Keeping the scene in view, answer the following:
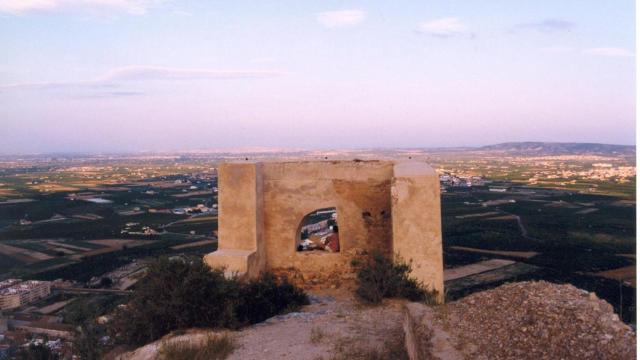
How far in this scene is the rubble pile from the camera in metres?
3.86

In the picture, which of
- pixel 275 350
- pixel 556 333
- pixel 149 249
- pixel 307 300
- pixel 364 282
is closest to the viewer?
pixel 556 333

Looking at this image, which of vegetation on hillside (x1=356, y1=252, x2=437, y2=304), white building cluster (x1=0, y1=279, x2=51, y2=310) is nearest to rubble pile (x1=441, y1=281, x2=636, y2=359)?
vegetation on hillside (x1=356, y1=252, x2=437, y2=304)

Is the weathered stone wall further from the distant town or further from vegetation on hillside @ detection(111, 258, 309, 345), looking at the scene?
vegetation on hillside @ detection(111, 258, 309, 345)

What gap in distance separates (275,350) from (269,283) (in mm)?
1849

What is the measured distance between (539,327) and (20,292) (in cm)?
1962

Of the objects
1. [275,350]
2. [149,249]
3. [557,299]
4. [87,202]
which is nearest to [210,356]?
[275,350]

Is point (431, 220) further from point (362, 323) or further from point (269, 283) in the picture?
point (269, 283)

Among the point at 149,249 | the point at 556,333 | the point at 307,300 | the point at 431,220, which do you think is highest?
the point at 431,220

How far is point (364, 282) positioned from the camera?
632cm

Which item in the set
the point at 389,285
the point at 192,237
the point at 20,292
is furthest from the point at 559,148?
the point at 389,285

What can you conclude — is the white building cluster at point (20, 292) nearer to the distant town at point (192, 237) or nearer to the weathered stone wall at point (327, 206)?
the distant town at point (192, 237)

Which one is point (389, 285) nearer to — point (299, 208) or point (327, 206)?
point (327, 206)

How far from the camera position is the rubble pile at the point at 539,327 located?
3861mm

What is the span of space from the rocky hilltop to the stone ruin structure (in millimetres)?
1651
